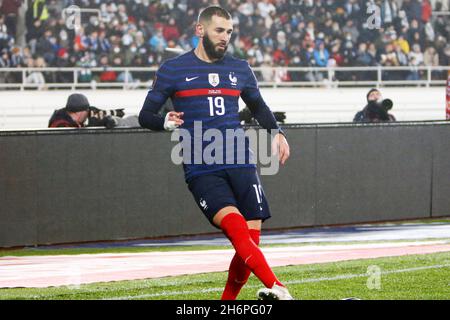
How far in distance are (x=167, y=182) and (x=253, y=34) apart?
15301mm

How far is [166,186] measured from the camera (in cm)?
1574

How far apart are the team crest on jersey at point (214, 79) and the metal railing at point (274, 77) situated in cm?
1647

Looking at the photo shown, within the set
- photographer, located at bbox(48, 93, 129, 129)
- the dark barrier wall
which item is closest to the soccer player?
the dark barrier wall

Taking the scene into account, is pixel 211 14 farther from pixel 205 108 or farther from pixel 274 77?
pixel 274 77

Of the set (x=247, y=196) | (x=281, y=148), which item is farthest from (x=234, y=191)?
(x=281, y=148)

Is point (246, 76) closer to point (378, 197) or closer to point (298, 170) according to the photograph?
point (298, 170)

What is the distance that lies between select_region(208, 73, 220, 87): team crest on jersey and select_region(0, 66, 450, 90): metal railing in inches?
648

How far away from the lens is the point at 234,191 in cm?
823

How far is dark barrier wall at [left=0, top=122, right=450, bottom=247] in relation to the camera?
14.5m

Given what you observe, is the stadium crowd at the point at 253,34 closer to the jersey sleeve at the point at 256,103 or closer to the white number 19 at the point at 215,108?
the jersey sleeve at the point at 256,103

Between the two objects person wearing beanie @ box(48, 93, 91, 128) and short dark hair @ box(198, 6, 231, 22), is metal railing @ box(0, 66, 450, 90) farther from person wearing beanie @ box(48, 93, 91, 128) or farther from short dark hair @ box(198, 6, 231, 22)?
short dark hair @ box(198, 6, 231, 22)

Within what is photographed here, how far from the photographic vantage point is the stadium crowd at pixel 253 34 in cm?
2691

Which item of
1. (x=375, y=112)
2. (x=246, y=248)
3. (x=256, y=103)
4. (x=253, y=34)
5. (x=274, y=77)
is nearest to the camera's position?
(x=246, y=248)

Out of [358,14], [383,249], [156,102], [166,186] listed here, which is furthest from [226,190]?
[358,14]
